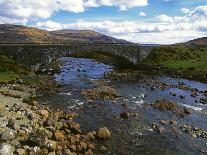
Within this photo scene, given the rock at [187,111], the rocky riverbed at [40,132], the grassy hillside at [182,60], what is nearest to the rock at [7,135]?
the rocky riverbed at [40,132]

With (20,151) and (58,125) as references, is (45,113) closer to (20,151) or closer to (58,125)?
(58,125)

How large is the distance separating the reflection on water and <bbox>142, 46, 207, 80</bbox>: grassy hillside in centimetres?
1857

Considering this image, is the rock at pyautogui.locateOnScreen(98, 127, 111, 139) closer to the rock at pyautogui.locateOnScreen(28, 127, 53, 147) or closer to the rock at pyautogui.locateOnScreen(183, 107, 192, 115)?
the rock at pyautogui.locateOnScreen(28, 127, 53, 147)

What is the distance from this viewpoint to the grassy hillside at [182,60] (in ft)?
275

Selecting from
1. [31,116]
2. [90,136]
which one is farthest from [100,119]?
[31,116]

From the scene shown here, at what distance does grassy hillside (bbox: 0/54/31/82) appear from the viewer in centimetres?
5928

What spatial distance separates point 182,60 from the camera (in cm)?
10181

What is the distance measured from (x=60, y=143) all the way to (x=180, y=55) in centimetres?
8285

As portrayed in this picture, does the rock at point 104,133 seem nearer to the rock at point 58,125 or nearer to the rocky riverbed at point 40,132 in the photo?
the rocky riverbed at point 40,132

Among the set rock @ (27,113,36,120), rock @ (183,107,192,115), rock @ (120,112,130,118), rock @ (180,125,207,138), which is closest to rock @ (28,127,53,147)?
rock @ (27,113,36,120)

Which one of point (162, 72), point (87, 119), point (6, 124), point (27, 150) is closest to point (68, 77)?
point (162, 72)

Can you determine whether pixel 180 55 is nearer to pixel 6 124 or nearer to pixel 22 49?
pixel 22 49

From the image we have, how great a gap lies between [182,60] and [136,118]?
64.6m

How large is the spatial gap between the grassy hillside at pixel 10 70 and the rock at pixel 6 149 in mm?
31099
